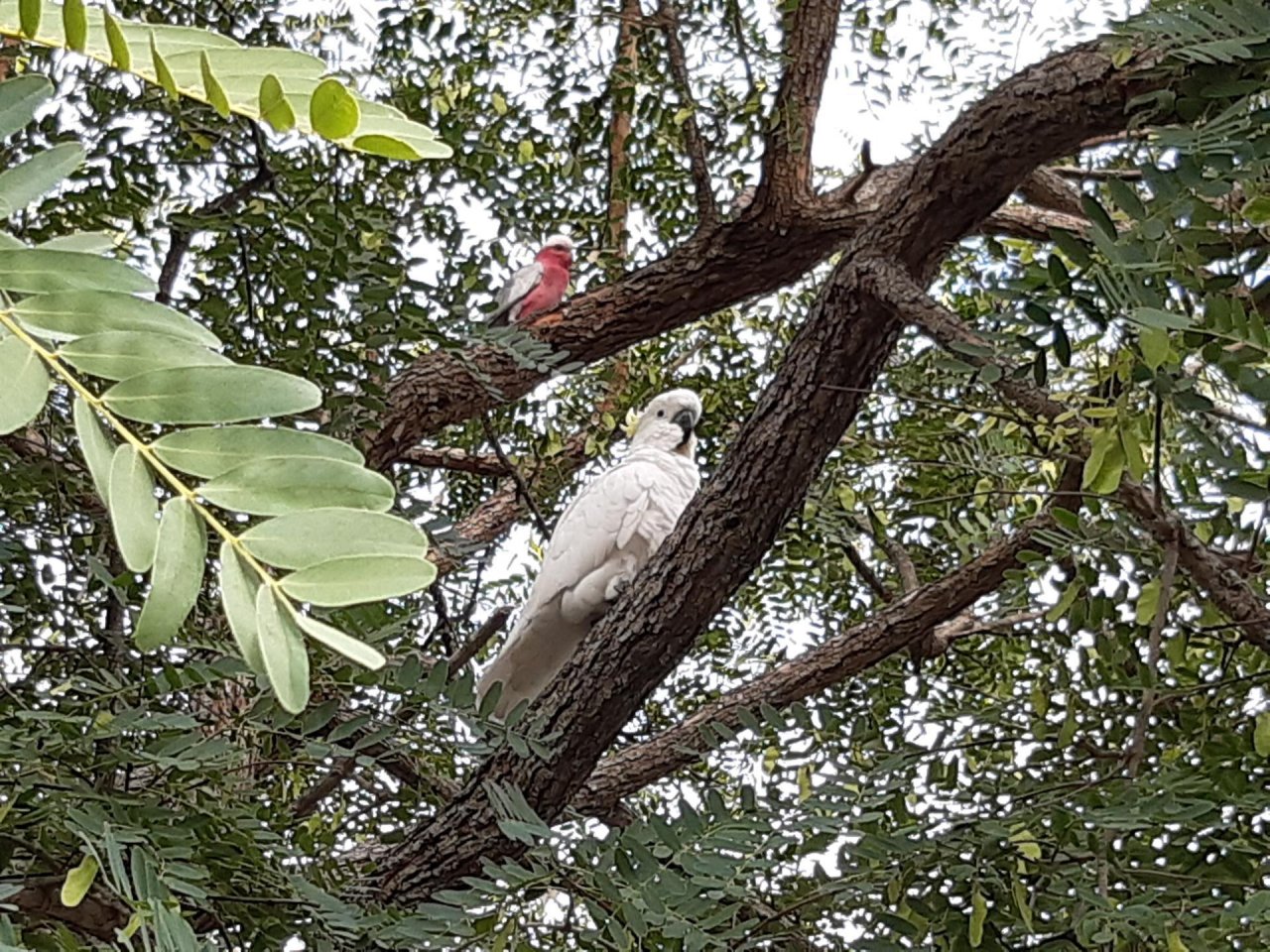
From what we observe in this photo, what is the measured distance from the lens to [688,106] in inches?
53.8

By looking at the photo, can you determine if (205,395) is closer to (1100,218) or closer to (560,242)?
A: (1100,218)

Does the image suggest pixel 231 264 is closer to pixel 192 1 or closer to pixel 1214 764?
pixel 192 1

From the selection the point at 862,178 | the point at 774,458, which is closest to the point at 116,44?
the point at 774,458

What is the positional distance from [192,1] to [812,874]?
1128 mm

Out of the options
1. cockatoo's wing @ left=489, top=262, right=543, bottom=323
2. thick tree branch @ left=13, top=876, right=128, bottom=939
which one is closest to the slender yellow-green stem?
thick tree branch @ left=13, top=876, right=128, bottom=939

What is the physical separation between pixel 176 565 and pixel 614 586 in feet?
4.65

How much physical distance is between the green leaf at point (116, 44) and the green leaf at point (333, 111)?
0.12 ft

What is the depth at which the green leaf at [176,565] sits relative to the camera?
0.23 metres

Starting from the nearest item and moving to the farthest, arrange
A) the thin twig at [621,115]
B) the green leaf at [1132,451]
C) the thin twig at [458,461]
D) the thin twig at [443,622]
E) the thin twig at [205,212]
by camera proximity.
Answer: the green leaf at [1132,451], the thin twig at [205,212], the thin twig at [621,115], the thin twig at [443,622], the thin twig at [458,461]

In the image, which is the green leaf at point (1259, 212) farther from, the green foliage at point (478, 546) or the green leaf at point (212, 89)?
the green leaf at point (212, 89)

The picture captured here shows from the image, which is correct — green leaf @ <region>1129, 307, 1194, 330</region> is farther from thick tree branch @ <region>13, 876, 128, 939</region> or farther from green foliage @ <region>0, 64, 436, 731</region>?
thick tree branch @ <region>13, 876, 128, 939</region>

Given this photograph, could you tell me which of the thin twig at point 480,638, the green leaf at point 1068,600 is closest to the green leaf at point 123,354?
the green leaf at point 1068,600

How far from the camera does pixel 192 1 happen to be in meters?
1.43

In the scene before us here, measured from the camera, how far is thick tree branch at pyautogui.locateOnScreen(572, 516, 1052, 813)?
147cm
